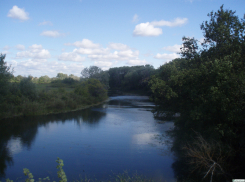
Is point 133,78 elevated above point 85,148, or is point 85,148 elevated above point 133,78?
point 133,78

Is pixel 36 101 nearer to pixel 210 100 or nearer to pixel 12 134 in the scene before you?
pixel 12 134

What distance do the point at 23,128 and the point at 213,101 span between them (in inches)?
694

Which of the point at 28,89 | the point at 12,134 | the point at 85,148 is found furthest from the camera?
the point at 28,89

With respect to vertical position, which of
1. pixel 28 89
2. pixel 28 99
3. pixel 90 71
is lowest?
pixel 28 99

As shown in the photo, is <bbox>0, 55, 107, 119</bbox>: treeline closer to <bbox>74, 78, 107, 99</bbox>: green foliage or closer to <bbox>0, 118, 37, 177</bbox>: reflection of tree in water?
<bbox>0, 118, 37, 177</bbox>: reflection of tree in water

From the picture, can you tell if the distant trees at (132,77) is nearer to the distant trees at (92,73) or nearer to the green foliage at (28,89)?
the distant trees at (92,73)

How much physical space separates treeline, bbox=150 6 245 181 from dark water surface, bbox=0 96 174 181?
2.10m

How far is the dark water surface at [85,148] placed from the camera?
10.4 meters

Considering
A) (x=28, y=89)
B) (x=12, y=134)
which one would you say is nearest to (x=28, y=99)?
(x=28, y=89)

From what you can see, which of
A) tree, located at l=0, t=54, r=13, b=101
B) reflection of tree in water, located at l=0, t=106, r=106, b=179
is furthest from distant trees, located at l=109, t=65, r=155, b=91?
tree, located at l=0, t=54, r=13, b=101

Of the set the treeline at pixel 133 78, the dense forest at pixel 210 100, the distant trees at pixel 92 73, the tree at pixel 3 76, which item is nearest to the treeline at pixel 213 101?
the dense forest at pixel 210 100

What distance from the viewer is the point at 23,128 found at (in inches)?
738

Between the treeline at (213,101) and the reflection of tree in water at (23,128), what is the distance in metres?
9.65

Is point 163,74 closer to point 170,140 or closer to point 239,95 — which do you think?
point 239,95
